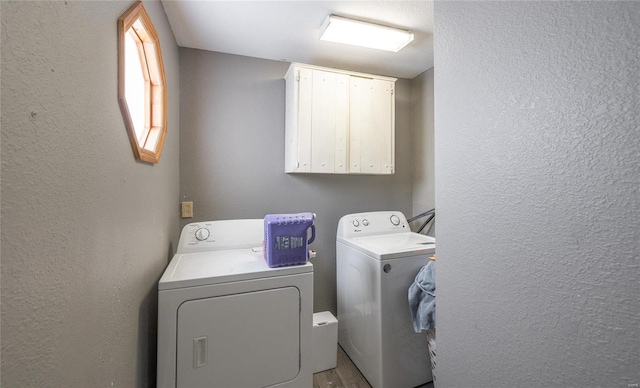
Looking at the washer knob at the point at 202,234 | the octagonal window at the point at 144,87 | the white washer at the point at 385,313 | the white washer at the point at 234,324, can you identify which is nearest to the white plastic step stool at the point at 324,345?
the white washer at the point at 385,313

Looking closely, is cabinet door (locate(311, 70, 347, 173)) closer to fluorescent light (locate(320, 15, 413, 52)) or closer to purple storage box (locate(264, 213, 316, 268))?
fluorescent light (locate(320, 15, 413, 52))

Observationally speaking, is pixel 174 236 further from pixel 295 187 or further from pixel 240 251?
pixel 295 187

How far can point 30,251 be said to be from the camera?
0.53 metres

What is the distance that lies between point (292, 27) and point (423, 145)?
158 cm

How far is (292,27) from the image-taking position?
1723 millimetres

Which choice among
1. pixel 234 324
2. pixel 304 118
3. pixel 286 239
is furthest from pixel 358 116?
pixel 234 324

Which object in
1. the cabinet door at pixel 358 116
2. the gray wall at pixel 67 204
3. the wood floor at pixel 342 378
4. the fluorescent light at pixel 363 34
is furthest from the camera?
the cabinet door at pixel 358 116

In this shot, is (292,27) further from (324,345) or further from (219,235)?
(324,345)

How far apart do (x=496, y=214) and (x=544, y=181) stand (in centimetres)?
16

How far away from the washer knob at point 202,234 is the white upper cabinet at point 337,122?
0.78 meters

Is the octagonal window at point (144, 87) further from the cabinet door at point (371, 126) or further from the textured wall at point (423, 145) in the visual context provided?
the textured wall at point (423, 145)

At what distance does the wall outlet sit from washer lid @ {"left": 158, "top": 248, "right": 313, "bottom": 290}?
→ 414mm

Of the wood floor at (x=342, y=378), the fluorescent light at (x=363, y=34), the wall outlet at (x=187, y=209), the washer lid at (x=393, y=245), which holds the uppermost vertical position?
the fluorescent light at (x=363, y=34)

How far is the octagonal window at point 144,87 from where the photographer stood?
114cm
